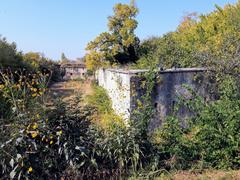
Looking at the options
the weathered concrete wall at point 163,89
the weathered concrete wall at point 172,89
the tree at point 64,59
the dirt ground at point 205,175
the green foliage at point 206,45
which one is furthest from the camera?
the tree at point 64,59

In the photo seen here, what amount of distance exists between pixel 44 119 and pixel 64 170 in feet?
2.85

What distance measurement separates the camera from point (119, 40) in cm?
2202

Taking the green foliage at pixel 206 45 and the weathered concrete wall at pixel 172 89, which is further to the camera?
the green foliage at pixel 206 45

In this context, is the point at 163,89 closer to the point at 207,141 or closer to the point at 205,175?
the point at 207,141

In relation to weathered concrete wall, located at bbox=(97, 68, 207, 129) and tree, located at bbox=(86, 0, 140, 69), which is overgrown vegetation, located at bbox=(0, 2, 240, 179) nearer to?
weathered concrete wall, located at bbox=(97, 68, 207, 129)

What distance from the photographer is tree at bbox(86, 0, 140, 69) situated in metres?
21.8

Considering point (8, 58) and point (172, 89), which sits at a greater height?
point (8, 58)

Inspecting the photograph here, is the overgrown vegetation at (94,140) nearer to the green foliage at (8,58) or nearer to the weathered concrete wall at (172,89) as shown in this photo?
the weathered concrete wall at (172,89)

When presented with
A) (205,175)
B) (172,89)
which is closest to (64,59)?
(172,89)

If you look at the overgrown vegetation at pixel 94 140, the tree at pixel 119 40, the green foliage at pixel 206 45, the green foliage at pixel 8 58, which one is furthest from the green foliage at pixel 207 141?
the tree at pixel 119 40

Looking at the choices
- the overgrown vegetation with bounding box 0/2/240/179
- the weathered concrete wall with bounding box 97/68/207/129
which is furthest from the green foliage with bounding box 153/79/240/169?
the weathered concrete wall with bounding box 97/68/207/129

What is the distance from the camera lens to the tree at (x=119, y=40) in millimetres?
21766

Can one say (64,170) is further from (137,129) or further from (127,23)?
(127,23)

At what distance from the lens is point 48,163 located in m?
4.13
